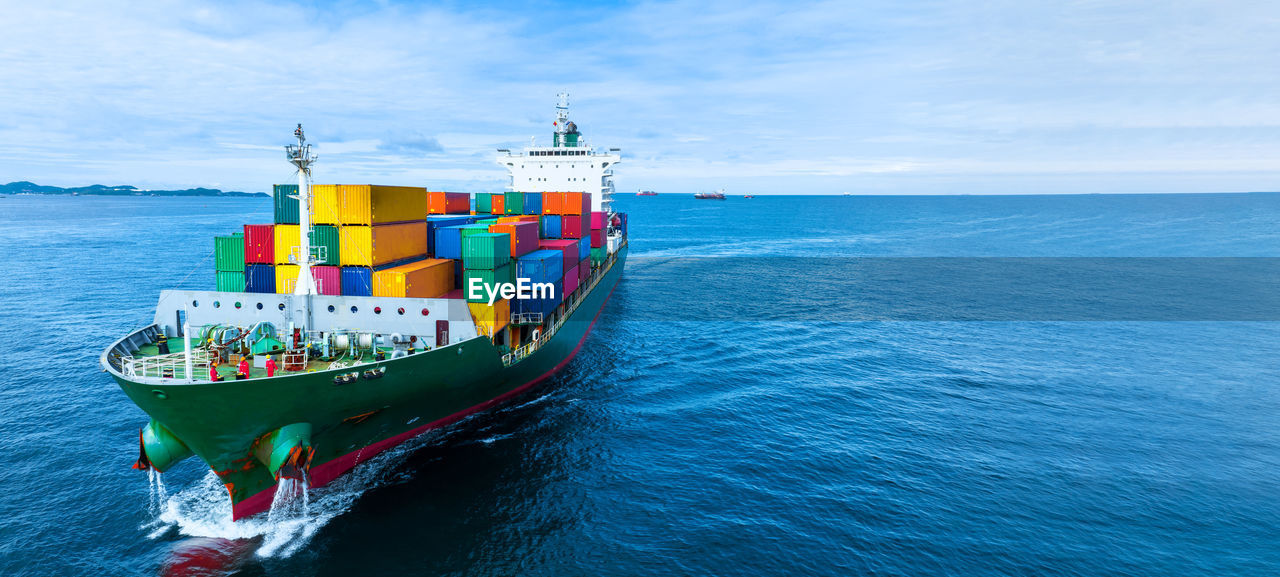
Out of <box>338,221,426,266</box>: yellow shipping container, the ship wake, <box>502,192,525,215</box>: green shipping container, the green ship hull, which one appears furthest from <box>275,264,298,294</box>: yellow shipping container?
<box>502,192,525,215</box>: green shipping container

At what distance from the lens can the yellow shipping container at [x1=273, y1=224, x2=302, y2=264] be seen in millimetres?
22578

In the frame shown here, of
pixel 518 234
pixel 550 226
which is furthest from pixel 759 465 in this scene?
pixel 550 226

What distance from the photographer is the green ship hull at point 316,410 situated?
1670 centimetres

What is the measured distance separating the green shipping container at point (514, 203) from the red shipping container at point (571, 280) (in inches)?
306

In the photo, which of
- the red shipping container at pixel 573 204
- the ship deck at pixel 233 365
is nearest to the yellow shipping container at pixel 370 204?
the ship deck at pixel 233 365

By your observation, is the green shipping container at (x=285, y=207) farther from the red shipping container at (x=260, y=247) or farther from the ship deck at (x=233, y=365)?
the ship deck at (x=233, y=365)

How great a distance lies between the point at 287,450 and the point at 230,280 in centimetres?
908

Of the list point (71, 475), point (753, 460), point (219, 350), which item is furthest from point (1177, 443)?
point (71, 475)

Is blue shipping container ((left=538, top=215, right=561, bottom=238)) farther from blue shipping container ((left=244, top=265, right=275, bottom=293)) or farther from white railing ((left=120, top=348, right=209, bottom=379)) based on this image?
white railing ((left=120, top=348, right=209, bottom=379))

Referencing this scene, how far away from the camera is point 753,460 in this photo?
22500mm

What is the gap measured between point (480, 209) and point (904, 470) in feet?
119

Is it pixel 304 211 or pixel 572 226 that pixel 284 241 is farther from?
pixel 572 226

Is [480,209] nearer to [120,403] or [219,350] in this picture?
[120,403]

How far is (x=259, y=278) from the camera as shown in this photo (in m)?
23.0
